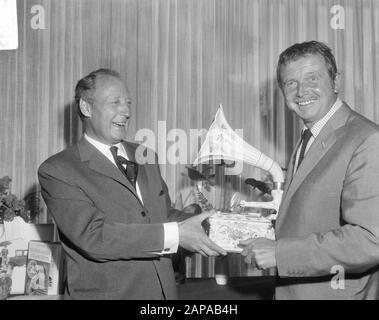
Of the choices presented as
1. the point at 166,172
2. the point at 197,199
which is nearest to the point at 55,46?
the point at 166,172

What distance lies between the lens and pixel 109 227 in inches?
65.6

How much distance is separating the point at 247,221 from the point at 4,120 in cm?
224

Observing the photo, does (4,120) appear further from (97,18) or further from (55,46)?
(97,18)

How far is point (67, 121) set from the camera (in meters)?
3.25

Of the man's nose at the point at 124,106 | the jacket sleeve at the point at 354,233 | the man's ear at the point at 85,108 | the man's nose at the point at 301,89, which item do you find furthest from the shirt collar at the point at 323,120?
the man's ear at the point at 85,108

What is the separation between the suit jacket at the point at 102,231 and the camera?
1.65 m

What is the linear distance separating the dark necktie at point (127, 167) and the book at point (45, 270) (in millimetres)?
557

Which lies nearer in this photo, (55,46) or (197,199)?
(197,199)

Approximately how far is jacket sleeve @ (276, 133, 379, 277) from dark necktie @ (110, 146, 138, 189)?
0.74 meters

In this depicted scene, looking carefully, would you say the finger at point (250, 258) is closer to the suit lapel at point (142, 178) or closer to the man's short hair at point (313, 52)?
the suit lapel at point (142, 178)

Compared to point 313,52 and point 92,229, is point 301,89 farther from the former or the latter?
point 92,229

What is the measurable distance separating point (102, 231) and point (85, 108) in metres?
0.55

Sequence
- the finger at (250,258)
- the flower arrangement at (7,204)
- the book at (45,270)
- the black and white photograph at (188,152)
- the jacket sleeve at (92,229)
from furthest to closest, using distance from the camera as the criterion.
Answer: the flower arrangement at (7,204) → the book at (45,270) → the jacket sleeve at (92,229) → the finger at (250,258) → the black and white photograph at (188,152)

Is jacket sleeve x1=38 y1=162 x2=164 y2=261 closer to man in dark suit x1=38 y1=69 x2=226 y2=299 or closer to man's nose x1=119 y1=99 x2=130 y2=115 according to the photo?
man in dark suit x1=38 y1=69 x2=226 y2=299
